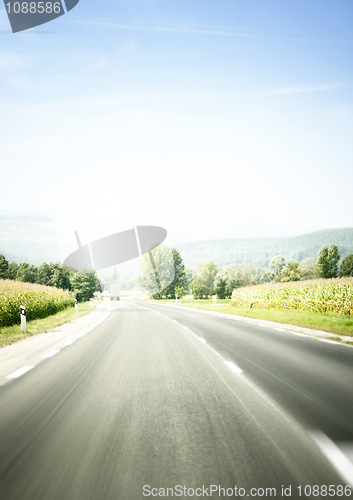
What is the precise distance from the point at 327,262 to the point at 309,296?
76.7m

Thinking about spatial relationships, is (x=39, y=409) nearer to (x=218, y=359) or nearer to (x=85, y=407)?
(x=85, y=407)

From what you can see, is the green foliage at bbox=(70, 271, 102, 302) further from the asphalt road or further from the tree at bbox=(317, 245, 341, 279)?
the asphalt road

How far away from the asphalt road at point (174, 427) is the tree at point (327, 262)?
88666 millimetres

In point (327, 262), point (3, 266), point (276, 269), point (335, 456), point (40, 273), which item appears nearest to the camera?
point (335, 456)

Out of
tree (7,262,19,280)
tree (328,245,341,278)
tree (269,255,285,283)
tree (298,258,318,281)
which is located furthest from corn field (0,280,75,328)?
tree (7,262,19,280)

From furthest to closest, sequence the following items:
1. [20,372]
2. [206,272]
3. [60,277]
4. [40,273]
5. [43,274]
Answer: [206,272]
[40,273]
[43,274]
[60,277]
[20,372]

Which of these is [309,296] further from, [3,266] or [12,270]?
[12,270]

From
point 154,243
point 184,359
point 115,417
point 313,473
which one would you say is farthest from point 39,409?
point 154,243

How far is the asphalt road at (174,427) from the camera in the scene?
2.74 meters

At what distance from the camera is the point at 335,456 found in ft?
10.1

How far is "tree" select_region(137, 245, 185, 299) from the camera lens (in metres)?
77.7

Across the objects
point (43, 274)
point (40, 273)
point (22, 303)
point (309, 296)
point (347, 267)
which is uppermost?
point (40, 273)

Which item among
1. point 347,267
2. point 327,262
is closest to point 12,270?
point 327,262

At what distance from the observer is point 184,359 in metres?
7.60
